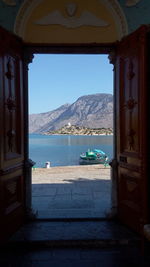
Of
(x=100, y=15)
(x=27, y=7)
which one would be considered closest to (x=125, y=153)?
(x=100, y=15)

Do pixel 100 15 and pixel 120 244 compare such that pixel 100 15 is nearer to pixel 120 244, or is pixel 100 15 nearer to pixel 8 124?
pixel 8 124

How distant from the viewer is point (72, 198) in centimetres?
533

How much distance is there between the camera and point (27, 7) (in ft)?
12.5

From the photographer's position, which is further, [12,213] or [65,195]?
[65,195]

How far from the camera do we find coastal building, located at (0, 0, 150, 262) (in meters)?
3.38

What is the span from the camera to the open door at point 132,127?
10.2 feet

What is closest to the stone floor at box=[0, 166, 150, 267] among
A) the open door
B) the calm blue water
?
the open door

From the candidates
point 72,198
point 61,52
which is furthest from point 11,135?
point 72,198

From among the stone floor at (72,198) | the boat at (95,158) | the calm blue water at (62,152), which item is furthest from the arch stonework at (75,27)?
the calm blue water at (62,152)

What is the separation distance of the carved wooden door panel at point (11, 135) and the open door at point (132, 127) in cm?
154

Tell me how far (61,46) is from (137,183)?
242 centimetres

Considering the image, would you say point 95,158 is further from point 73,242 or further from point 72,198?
point 73,242

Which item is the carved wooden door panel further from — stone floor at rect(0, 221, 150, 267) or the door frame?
stone floor at rect(0, 221, 150, 267)

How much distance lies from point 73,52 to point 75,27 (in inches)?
15.0
